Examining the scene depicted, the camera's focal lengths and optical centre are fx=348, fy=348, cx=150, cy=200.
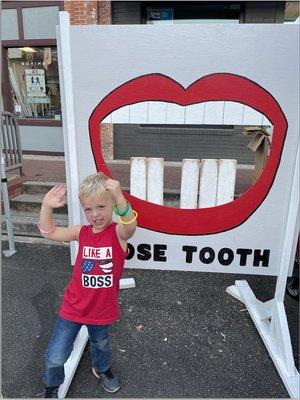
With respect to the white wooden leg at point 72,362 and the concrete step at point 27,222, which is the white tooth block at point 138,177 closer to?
the white wooden leg at point 72,362

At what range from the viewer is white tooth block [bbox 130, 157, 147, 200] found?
91.0 inches

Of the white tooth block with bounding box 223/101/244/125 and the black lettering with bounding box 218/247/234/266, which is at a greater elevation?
the white tooth block with bounding box 223/101/244/125

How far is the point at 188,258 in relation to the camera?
92.2 inches

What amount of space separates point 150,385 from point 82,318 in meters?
0.67

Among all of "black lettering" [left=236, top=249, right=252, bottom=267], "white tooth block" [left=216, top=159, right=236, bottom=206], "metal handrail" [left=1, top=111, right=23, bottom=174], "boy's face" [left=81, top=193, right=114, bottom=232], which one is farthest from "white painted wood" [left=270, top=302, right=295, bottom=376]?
"metal handrail" [left=1, top=111, right=23, bottom=174]

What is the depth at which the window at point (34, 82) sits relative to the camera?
7.23m

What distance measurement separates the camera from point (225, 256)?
2.32 meters

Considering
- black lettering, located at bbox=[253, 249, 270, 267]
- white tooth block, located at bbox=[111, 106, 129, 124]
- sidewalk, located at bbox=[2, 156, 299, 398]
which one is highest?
white tooth block, located at bbox=[111, 106, 129, 124]

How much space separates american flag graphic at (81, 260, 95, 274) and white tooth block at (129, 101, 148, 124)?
2.93ft

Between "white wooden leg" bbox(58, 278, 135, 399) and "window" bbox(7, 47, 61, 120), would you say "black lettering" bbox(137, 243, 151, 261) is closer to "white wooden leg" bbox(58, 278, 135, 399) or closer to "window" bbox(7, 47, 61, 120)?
"white wooden leg" bbox(58, 278, 135, 399)

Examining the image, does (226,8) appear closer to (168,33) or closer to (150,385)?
(168,33)

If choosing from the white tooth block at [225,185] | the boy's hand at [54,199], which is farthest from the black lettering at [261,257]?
the boy's hand at [54,199]

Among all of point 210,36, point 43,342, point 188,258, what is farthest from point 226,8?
point 43,342

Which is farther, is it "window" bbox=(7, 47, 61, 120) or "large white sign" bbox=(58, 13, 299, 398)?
"window" bbox=(7, 47, 61, 120)
